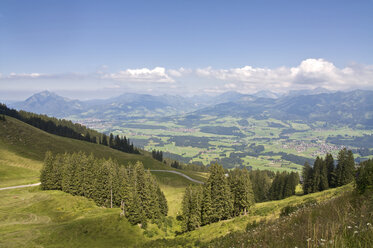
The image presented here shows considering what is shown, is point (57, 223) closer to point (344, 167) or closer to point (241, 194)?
point (241, 194)

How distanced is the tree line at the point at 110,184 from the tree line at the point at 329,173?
177 ft

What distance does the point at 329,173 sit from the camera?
75625mm

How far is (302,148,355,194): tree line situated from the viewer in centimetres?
6912

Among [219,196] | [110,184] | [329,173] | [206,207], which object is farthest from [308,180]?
[110,184]

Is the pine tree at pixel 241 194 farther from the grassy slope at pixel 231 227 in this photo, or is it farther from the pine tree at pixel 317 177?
the pine tree at pixel 317 177

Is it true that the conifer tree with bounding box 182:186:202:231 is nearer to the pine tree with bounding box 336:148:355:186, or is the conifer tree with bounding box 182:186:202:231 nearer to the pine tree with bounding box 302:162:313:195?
the pine tree with bounding box 302:162:313:195

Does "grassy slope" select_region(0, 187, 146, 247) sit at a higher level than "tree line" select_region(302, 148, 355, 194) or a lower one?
lower

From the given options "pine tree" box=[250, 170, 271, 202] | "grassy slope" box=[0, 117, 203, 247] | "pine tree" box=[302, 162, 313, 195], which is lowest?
"pine tree" box=[250, 170, 271, 202]

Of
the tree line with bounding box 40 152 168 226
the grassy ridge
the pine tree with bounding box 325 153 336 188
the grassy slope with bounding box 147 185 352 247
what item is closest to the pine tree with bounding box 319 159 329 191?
the pine tree with bounding box 325 153 336 188

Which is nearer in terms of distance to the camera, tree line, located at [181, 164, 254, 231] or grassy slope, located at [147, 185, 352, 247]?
grassy slope, located at [147, 185, 352, 247]

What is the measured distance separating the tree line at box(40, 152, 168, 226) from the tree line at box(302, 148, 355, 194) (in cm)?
5397

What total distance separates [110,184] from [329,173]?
76040 mm

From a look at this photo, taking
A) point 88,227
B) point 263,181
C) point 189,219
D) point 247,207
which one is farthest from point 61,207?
point 263,181

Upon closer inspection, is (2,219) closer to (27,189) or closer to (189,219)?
(27,189)
